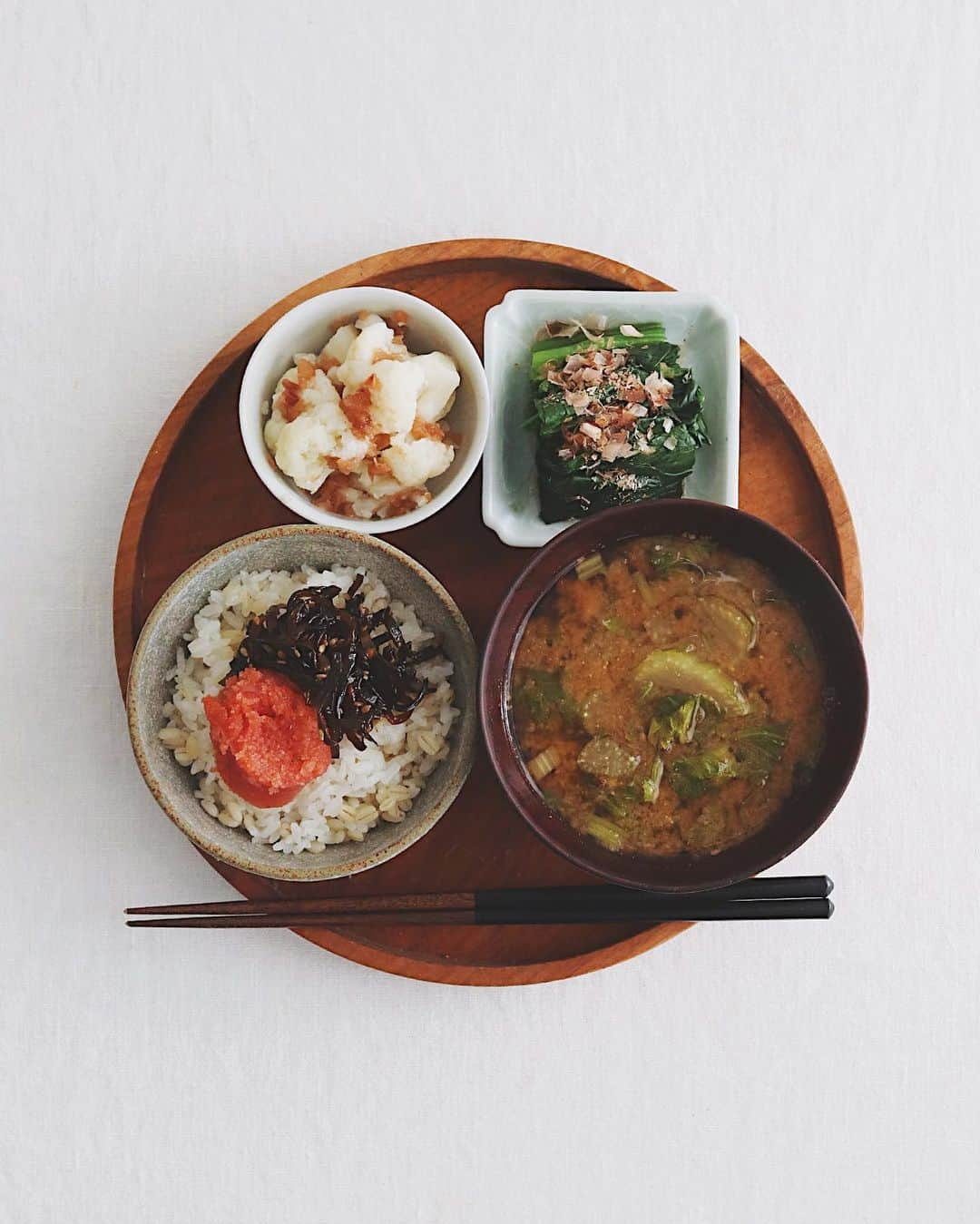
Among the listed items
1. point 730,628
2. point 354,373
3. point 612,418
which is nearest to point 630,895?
point 730,628

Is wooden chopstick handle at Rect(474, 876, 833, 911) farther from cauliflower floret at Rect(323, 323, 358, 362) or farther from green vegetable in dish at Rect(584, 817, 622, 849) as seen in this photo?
cauliflower floret at Rect(323, 323, 358, 362)

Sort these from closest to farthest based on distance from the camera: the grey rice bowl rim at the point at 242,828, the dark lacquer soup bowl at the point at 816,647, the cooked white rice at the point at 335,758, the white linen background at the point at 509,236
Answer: the dark lacquer soup bowl at the point at 816,647
the grey rice bowl rim at the point at 242,828
the cooked white rice at the point at 335,758
the white linen background at the point at 509,236

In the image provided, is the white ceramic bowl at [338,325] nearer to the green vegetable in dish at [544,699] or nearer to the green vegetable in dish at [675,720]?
the green vegetable in dish at [544,699]

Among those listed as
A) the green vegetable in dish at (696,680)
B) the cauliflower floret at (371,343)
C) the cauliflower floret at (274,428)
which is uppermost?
the cauliflower floret at (371,343)

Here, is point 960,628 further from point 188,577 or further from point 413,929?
point 188,577

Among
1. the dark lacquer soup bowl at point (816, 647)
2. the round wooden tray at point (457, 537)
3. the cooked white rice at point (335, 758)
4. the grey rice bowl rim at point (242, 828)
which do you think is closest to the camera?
the dark lacquer soup bowl at point (816, 647)

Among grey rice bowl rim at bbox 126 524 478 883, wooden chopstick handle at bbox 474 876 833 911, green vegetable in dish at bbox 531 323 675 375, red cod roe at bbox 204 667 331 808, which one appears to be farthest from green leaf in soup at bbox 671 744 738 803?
green vegetable in dish at bbox 531 323 675 375

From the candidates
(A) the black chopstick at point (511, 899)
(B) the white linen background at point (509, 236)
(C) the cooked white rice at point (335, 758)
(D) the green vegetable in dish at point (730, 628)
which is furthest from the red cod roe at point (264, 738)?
(D) the green vegetable in dish at point (730, 628)

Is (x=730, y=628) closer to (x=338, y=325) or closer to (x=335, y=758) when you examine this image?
(x=335, y=758)
